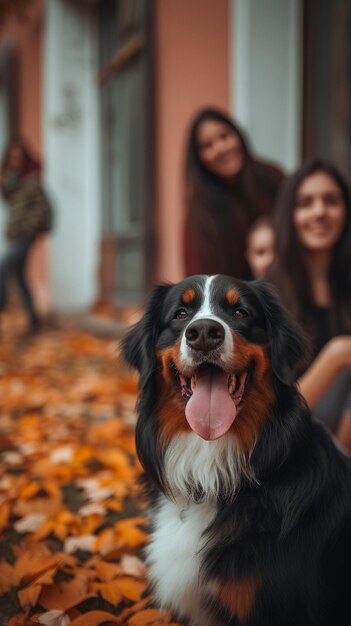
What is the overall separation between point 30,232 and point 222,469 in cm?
546

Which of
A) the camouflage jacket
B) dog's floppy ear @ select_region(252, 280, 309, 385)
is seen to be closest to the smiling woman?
dog's floppy ear @ select_region(252, 280, 309, 385)

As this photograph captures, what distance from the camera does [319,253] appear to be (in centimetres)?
265

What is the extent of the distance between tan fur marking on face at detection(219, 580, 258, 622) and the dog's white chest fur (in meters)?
0.07

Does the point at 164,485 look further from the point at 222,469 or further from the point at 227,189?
the point at 227,189

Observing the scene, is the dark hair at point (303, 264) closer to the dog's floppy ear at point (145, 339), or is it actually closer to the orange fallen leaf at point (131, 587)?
the dog's floppy ear at point (145, 339)

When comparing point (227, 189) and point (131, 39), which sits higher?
point (131, 39)

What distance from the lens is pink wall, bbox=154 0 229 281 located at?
4871 millimetres

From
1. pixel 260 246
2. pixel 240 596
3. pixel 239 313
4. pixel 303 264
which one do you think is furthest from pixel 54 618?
pixel 260 246

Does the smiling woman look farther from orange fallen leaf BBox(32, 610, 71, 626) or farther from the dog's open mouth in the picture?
orange fallen leaf BBox(32, 610, 71, 626)

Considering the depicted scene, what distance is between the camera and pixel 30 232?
21.7 feet

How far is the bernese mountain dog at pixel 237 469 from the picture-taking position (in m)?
1.54

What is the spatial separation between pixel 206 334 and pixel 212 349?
5cm

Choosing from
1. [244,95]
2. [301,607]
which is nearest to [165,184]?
[244,95]

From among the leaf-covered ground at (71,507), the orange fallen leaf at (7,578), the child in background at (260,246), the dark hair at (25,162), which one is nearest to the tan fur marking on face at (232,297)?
the leaf-covered ground at (71,507)
